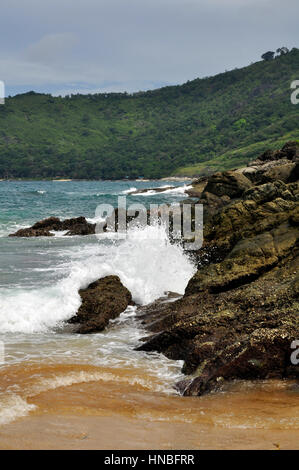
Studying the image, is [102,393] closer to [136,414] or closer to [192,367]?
[136,414]

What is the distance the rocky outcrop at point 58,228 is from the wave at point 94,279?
8875 mm

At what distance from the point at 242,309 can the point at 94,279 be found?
17.3 feet

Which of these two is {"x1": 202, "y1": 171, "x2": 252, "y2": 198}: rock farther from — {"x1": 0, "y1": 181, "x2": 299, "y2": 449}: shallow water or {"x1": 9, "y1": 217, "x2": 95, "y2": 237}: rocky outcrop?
{"x1": 0, "y1": 181, "x2": 299, "y2": 449}: shallow water

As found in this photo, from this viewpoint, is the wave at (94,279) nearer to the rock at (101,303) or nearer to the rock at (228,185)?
the rock at (101,303)

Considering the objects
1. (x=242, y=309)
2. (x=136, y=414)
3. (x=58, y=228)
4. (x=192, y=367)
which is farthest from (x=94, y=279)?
(x=58, y=228)

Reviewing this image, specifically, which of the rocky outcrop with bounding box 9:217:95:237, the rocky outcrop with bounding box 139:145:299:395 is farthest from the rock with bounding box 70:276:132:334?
the rocky outcrop with bounding box 9:217:95:237

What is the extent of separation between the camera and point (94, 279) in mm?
12180

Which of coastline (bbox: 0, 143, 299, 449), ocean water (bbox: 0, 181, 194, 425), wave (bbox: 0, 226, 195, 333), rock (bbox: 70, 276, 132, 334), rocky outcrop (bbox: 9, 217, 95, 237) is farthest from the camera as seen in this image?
rocky outcrop (bbox: 9, 217, 95, 237)

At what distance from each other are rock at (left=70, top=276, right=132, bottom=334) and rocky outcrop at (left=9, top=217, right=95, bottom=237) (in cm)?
1368

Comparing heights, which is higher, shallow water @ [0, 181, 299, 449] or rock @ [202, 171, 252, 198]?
rock @ [202, 171, 252, 198]

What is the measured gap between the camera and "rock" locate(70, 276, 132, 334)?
977 centimetres

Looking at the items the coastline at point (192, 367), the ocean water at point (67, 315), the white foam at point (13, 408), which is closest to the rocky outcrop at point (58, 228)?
the ocean water at point (67, 315)

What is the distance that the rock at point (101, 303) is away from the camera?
384 inches
